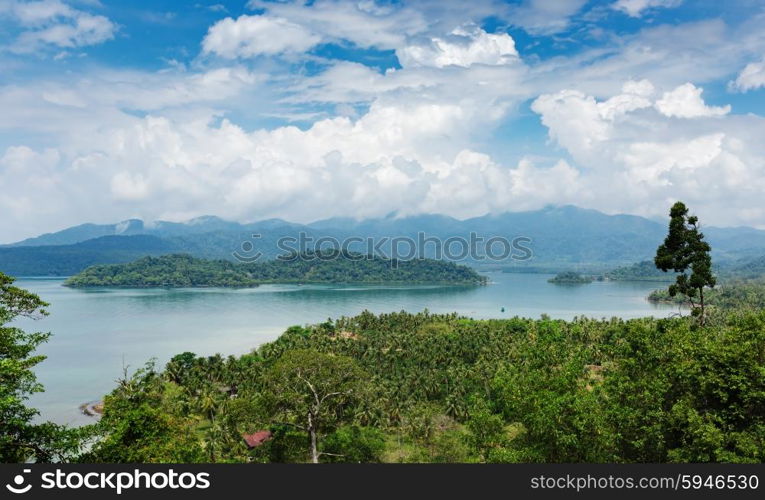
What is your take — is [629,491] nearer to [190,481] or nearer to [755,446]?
[755,446]

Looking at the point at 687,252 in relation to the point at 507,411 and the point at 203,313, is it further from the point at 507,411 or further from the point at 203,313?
the point at 203,313

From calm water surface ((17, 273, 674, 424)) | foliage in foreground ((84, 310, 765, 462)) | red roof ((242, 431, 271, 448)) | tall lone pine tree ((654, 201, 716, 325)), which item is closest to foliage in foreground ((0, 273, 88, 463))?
foliage in foreground ((84, 310, 765, 462))

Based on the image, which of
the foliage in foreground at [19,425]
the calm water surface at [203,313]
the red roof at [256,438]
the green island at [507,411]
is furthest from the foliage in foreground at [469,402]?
the calm water surface at [203,313]

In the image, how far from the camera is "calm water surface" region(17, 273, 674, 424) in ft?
181

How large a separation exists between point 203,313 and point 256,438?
82825 mm

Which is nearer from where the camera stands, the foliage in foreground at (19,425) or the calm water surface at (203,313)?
the foliage in foreground at (19,425)

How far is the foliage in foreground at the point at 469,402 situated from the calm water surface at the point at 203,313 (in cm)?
990

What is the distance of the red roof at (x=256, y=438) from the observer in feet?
99.5

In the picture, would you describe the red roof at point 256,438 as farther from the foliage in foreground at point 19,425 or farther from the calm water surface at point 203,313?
the foliage in foreground at point 19,425

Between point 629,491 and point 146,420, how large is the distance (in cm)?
1054

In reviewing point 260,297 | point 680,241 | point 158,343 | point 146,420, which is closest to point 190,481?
point 146,420

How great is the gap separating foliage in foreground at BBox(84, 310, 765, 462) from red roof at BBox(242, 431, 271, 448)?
612mm

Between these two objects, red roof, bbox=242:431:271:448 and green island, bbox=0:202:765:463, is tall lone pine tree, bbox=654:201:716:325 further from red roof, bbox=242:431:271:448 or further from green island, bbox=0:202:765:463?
red roof, bbox=242:431:271:448

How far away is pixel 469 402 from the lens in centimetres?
3700
